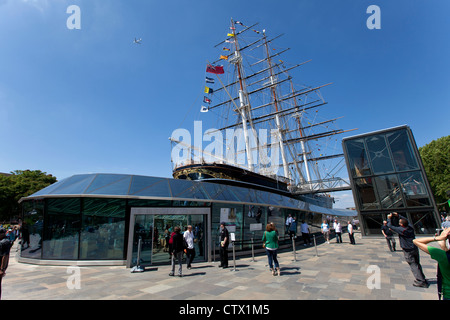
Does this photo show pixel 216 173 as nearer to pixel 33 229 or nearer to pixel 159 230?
pixel 159 230

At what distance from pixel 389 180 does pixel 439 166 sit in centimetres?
1887

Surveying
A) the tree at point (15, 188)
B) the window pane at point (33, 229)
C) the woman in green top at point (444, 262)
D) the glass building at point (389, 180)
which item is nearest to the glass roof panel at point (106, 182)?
the window pane at point (33, 229)

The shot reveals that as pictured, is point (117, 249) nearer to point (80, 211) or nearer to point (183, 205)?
point (80, 211)

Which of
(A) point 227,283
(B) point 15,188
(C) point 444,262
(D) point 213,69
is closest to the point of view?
(C) point 444,262

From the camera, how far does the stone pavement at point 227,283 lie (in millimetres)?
4996

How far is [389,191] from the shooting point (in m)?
18.2

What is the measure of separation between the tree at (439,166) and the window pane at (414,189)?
15.5 m

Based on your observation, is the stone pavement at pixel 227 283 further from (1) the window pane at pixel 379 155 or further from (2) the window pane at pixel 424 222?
(1) the window pane at pixel 379 155

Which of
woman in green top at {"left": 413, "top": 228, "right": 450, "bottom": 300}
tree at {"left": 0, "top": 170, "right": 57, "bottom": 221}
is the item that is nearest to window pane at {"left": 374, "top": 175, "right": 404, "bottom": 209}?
woman in green top at {"left": 413, "top": 228, "right": 450, "bottom": 300}

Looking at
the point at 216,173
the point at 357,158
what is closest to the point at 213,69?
the point at 216,173

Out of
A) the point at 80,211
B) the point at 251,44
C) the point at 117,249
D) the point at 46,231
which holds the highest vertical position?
the point at 251,44
